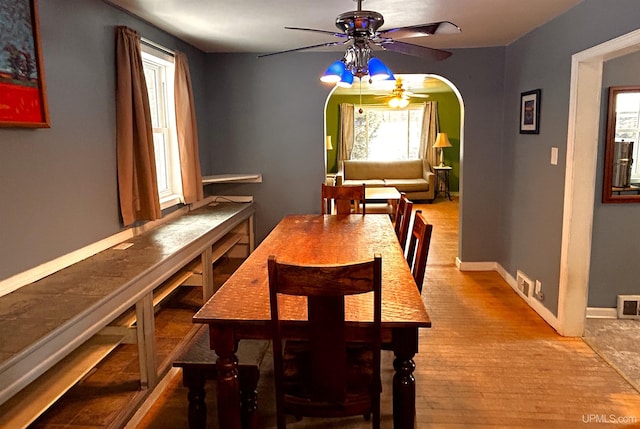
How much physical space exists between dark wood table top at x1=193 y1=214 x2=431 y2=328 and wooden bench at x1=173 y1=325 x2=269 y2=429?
1.18 feet

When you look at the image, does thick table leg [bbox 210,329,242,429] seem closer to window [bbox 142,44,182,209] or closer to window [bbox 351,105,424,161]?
window [bbox 142,44,182,209]

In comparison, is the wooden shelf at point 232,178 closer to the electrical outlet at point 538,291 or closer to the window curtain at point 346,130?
the electrical outlet at point 538,291

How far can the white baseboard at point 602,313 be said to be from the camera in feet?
11.8

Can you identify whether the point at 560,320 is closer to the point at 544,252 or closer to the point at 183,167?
the point at 544,252

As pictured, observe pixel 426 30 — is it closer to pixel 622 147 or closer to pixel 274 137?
pixel 622 147

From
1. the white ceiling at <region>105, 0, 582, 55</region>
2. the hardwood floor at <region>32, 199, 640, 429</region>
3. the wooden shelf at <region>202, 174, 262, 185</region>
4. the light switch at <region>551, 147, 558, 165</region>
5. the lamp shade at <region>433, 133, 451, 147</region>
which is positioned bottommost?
the hardwood floor at <region>32, 199, 640, 429</region>

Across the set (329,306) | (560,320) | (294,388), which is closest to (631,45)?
A: (560,320)

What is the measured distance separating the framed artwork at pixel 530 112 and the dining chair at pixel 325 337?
8.63 feet

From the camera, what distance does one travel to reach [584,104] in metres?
3.06

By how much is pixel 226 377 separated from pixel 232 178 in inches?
119

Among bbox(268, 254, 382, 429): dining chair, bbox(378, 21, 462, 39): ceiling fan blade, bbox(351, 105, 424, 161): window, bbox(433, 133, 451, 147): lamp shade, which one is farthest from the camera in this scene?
bbox(351, 105, 424, 161): window

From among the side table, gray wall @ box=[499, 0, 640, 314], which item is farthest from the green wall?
gray wall @ box=[499, 0, 640, 314]

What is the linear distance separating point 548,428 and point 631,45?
2024 millimetres

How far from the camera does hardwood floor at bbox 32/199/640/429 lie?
236 centimetres
